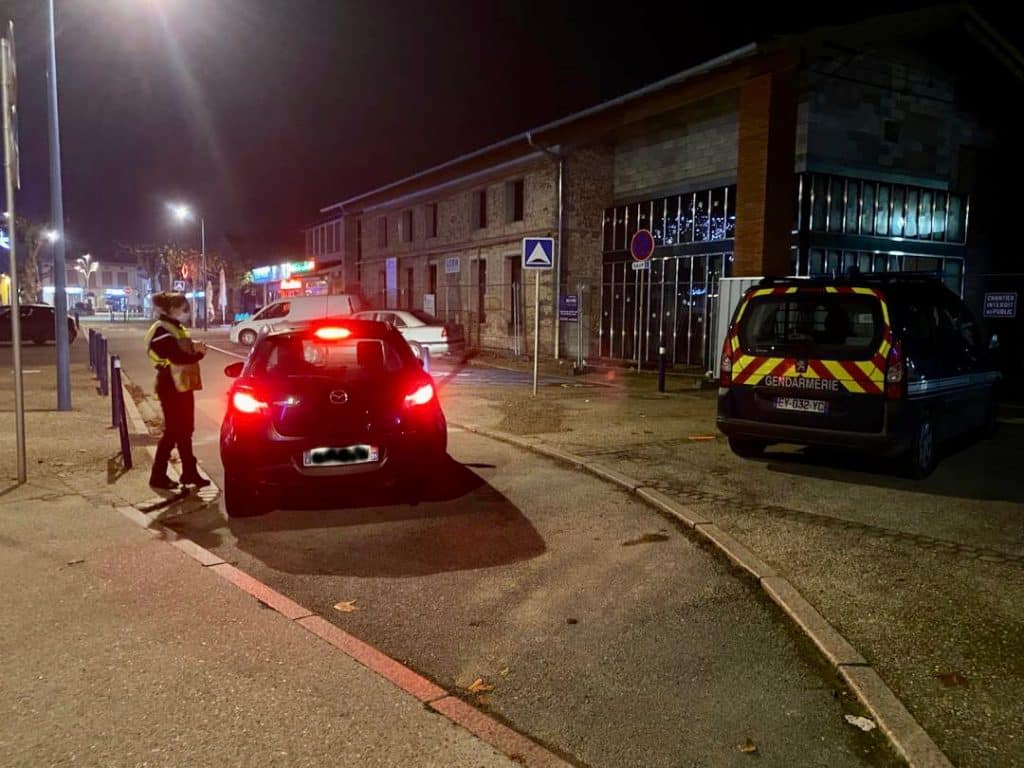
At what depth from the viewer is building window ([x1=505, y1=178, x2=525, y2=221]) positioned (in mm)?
25203

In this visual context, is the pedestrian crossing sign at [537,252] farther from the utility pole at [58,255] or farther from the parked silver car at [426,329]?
the parked silver car at [426,329]

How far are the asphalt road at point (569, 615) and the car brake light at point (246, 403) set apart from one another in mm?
910

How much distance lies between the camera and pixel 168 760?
2.79 metres

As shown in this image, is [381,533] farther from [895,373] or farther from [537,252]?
[537,252]

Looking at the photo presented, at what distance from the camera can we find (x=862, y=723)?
3121 mm


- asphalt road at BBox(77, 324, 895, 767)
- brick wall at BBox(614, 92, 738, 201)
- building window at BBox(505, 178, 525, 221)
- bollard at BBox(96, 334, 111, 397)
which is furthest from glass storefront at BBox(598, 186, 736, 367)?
asphalt road at BBox(77, 324, 895, 767)

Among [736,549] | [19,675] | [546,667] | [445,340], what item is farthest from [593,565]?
[445,340]

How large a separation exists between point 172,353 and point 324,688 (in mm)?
4124

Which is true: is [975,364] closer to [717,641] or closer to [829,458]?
[829,458]

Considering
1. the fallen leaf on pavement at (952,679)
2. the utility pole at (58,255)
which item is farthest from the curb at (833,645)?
the utility pole at (58,255)

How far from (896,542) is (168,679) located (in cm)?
467

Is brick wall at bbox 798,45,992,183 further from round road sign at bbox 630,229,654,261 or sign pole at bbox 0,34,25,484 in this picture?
sign pole at bbox 0,34,25,484

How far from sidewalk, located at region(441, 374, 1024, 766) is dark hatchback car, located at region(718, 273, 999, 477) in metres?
0.48

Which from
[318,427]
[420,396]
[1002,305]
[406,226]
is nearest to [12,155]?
[318,427]
